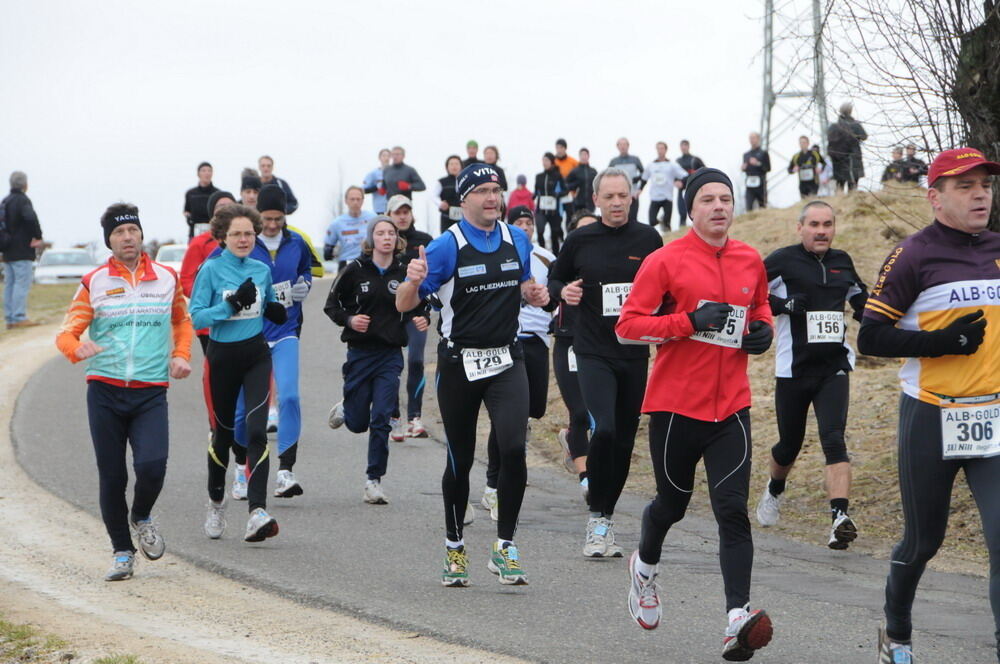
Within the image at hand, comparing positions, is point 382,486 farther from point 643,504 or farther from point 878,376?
point 878,376

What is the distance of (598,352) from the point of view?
846 cm

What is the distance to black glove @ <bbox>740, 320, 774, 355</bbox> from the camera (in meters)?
6.01

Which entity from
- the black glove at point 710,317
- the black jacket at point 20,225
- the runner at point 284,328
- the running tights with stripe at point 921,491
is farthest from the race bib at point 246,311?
the black jacket at point 20,225

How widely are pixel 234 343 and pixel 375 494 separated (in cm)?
206

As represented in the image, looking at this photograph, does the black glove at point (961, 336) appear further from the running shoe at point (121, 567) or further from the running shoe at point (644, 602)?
the running shoe at point (121, 567)

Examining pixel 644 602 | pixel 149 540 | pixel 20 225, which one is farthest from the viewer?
pixel 20 225

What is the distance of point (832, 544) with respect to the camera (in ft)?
29.9

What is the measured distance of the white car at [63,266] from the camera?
3738 cm

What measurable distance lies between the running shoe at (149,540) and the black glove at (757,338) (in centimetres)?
408

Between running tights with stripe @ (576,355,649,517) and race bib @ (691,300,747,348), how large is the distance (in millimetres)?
2305

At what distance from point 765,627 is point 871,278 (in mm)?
13833

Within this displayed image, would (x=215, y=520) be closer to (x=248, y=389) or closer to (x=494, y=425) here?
(x=248, y=389)

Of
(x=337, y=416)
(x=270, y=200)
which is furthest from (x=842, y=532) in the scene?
(x=270, y=200)

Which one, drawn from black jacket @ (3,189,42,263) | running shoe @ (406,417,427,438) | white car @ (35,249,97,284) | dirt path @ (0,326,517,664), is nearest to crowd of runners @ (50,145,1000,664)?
running shoe @ (406,417,427,438)
